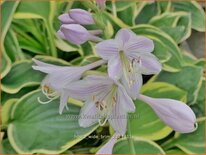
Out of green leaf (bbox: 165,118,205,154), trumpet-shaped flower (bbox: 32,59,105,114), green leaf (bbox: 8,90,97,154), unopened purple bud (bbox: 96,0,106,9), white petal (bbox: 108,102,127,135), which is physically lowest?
green leaf (bbox: 165,118,205,154)

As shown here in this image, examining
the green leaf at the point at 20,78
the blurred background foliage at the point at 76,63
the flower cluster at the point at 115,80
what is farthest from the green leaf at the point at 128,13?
the flower cluster at the point at 115,80

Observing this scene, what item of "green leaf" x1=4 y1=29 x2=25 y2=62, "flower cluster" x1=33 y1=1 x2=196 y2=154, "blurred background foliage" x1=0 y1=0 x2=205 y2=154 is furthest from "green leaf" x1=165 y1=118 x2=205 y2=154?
"flower cluster" x1=33 y1=1 x2=196 y2=154

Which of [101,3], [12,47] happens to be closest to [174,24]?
[12,47]

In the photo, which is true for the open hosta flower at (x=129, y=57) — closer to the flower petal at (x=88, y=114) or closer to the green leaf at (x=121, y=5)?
the flower petal at (x=88, y=114)

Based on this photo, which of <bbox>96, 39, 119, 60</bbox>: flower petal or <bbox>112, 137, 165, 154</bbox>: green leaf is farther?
<bbox>112, 137, 165, 154</bbox>: green leaf

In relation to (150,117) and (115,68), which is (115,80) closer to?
(115,68)

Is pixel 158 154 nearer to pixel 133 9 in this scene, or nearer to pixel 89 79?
pixel 133 9

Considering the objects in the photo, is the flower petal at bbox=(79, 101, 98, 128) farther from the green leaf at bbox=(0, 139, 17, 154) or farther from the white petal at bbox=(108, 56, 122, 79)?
the green leaf at bbox=(0, 139, 17, 154)
